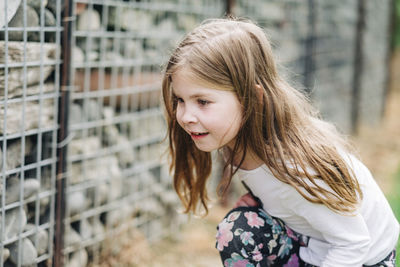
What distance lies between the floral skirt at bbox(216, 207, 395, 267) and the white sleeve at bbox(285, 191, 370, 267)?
19 cm

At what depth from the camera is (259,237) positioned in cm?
170

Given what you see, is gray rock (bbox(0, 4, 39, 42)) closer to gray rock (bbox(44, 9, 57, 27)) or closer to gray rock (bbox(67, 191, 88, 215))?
gray rock (bbox(44, 9, 57, 27))

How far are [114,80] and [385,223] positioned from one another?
54.1 inches

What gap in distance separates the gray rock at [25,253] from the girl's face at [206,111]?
845mm

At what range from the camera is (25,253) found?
6.38 ft

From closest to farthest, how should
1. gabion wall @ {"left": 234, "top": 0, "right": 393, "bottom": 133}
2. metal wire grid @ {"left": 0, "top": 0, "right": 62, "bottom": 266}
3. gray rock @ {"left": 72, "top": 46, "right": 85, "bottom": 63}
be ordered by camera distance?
metal wire grid @ {"left": 0, "top": 0, "right": 62, "bottom": 266}
gray rock @ {"left": 72, "top": 46, "right": 85, "bottom": 63}
gabion wall @ {"left": 234, "top": 0, "right": 393, "bottom": 133}

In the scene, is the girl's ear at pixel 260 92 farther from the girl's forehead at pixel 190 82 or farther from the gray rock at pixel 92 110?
the gray rock at pixel 92 110

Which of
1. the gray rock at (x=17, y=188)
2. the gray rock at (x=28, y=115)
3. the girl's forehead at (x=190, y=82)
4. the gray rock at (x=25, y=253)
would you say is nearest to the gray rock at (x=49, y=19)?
the gray rock at (x=28, y=115)

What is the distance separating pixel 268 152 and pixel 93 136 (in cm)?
109

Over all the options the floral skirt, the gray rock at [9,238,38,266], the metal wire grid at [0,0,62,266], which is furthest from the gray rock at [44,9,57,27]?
the floral skirt

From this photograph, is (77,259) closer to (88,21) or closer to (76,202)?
(76,202)

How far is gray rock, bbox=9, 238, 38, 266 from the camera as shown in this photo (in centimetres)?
192

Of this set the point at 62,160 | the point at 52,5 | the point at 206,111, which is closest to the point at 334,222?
the point at 206,111

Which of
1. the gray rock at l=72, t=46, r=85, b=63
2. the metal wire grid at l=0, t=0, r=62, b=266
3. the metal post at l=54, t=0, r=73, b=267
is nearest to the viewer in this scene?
the metal wire grid at l=0, t=0, r=62, b=266
